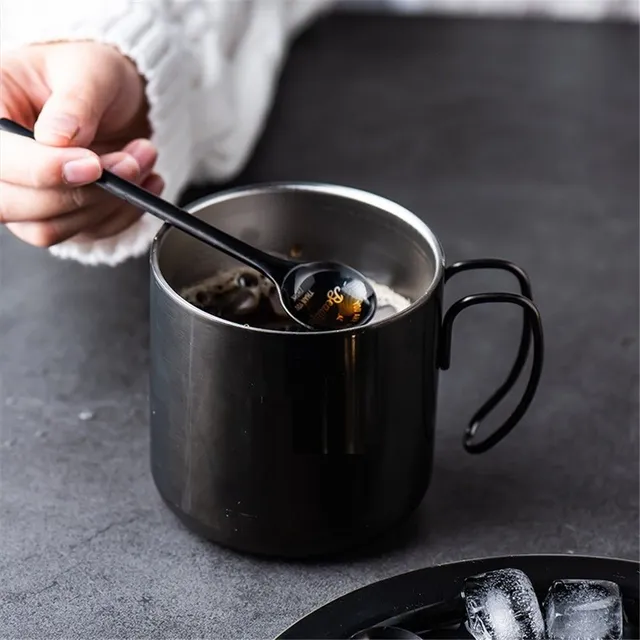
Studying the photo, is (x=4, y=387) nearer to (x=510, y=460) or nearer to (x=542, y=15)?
(x=510, y=460)

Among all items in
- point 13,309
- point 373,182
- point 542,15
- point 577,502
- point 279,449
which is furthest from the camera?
point 542,15

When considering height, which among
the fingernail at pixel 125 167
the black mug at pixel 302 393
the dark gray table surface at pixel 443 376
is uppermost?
the fingernail at pixel 125 167

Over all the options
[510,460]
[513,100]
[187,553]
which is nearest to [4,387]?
[187,553]

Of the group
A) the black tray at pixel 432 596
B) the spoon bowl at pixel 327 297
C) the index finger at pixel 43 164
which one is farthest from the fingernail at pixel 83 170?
the black tray at pixel 432 596

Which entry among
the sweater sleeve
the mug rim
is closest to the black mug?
the mug rim

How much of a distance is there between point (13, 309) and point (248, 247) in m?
0.30

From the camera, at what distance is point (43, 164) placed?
597mm

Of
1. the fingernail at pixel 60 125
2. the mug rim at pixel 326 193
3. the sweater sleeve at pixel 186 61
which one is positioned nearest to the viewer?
the mug rim at pixel 326 193

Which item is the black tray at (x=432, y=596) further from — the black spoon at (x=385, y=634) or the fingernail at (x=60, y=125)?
the fingernail at (x=60, y=125)

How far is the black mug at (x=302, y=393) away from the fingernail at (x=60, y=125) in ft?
0.30

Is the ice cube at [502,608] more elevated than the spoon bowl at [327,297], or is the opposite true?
the spoon bowl at [327,297]

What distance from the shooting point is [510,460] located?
26.7 inches

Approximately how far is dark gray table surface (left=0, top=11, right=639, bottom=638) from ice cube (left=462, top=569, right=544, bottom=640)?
64 millimetres

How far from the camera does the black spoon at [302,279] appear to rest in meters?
0.56
